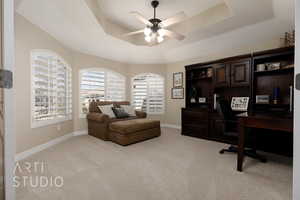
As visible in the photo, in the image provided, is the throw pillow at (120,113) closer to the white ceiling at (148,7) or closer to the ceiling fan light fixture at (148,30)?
the ceiling fan light fixture at (148,30)

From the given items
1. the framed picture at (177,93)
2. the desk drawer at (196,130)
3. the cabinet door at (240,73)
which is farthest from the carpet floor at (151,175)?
the framed picture at (177,93)

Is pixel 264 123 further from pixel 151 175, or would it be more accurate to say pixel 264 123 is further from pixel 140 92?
pixel 140 92

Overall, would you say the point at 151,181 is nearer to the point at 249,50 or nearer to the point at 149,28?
the point at 149,28

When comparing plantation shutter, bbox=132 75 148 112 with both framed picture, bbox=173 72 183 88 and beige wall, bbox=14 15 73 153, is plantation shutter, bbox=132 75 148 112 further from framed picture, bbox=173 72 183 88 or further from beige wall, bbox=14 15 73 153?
beige wall, bbox=14 15 73 153

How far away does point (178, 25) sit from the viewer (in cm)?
379

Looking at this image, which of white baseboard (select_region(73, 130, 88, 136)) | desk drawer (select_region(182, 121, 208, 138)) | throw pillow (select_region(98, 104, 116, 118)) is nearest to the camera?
desk drawer (select_region(182, 121, 208, 138))

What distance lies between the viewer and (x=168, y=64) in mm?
5242

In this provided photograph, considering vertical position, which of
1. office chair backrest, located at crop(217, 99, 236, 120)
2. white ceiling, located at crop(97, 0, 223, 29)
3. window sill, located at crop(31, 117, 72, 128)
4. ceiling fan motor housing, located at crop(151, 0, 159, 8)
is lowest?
window sill, located at crop(31, 117, 72, 128)

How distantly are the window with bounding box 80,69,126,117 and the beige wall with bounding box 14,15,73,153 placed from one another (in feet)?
4.58

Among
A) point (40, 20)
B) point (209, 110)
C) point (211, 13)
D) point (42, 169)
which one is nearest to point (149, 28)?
point (211, 13)

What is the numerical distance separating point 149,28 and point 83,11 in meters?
1.17

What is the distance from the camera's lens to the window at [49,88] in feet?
9.27

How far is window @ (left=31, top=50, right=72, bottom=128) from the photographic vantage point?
2.82 meters

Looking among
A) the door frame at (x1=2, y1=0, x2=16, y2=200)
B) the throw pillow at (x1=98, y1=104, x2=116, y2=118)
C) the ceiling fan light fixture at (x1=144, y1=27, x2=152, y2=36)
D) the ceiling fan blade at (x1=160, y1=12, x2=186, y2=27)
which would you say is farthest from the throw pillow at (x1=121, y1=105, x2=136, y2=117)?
the door frame at (x1=2, y1=0, x2=16, y2=200)
